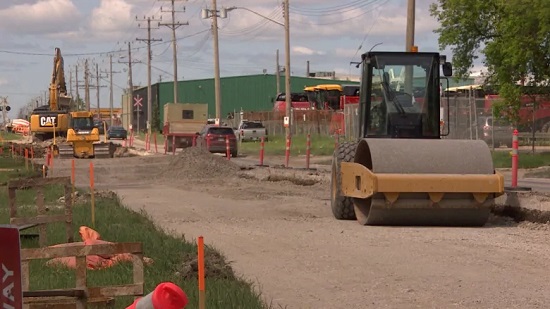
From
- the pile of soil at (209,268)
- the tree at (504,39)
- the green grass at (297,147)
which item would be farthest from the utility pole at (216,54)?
the pile of soil at (209,268)

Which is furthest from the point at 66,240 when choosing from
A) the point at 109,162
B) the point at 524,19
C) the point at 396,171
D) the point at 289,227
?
the point at 109,162

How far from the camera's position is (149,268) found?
1012cm

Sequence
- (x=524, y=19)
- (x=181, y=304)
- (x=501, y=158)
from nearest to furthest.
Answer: (x=181, y=304) < (x=524, y=19) < (x=501, y=158)

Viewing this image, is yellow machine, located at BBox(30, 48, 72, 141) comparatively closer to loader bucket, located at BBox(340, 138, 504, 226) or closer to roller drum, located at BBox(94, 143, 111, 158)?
roller drum, located at BBox(94, 143, 111, 158)

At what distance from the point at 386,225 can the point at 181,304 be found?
1090 cm

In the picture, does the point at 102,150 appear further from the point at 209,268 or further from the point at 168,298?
the point at 168,298

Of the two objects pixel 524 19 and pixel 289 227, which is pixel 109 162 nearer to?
pixel 524 19

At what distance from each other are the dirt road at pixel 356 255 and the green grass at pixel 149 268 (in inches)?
20.1

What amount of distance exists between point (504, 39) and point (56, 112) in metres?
31.3

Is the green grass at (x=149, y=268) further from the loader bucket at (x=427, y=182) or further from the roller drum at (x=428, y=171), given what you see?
the roller drum at (x=428, y=171)

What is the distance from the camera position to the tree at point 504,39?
32.2 metres

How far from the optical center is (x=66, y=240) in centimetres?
1273

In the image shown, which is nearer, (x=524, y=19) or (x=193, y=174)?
(x=193, y=174)

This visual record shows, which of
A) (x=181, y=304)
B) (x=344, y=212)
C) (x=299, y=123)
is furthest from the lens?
(x=299, y=123)
